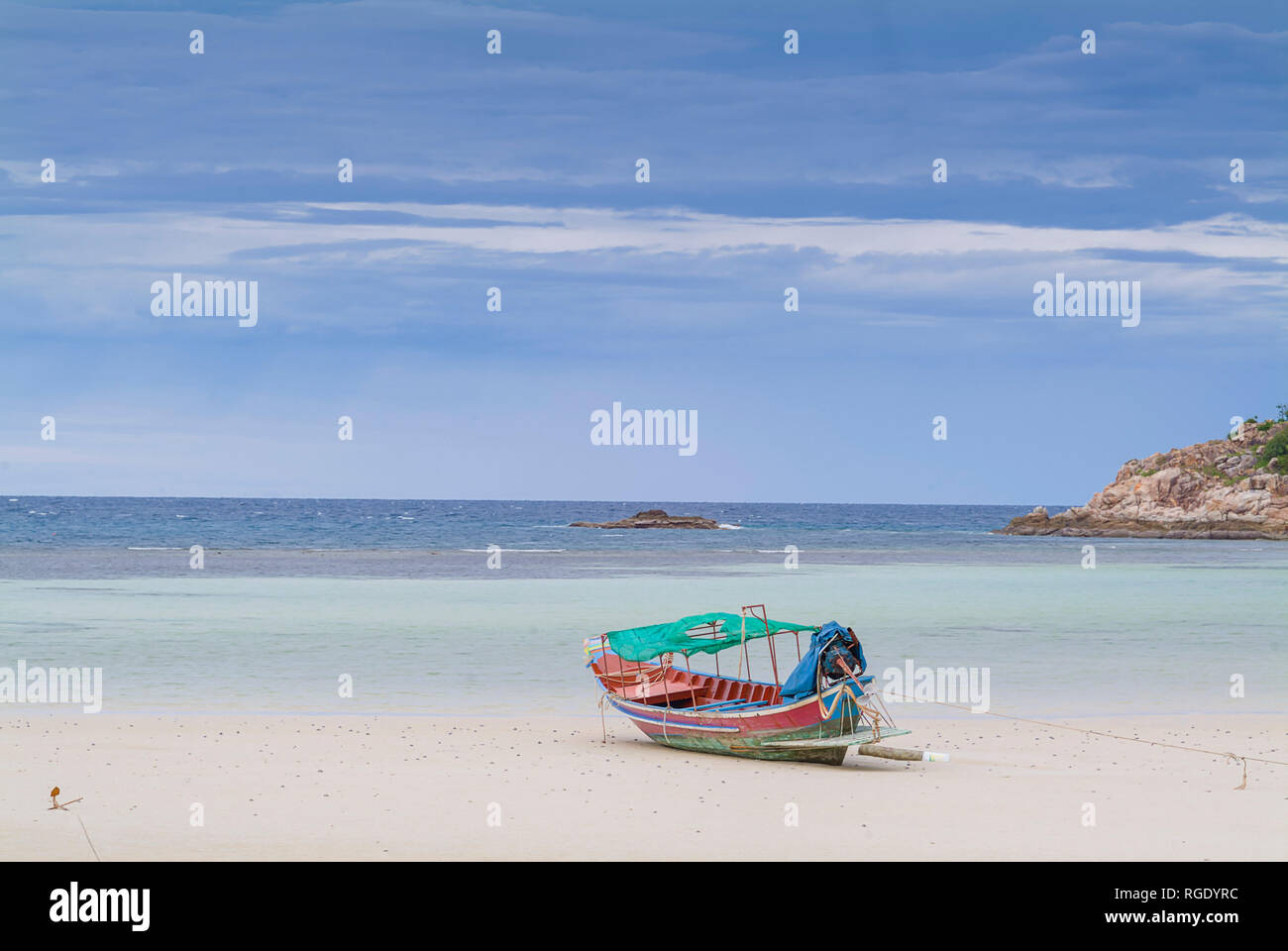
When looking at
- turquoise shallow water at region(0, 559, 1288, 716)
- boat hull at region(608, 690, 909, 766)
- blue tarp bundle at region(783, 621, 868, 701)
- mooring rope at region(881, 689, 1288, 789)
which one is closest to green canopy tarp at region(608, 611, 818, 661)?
boat hull at region(608, 690, 909, 766)

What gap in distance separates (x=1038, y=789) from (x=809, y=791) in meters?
2.78

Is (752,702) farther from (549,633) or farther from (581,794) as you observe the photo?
(549,633)

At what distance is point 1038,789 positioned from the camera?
49.4ft

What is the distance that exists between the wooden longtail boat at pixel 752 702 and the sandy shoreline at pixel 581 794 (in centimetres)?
28

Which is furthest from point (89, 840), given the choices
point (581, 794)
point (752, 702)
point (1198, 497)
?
point (1198, 497)

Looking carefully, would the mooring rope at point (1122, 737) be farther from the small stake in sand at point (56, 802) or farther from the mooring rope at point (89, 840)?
the small stake in sand at point (56, 802)

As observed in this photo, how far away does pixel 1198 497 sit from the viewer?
124000 mm

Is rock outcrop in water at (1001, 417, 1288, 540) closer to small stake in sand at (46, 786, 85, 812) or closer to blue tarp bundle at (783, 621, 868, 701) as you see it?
blue tarp bundle at (783, 621, 868, 701)

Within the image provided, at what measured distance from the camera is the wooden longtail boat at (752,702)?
53.8 ft

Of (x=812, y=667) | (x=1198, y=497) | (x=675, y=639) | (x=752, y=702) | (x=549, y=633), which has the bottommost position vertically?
(x=549, y=633)

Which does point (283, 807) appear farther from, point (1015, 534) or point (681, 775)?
point (1015, 534)

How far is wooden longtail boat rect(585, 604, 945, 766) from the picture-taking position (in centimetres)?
1641

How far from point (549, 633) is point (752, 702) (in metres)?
16.2
